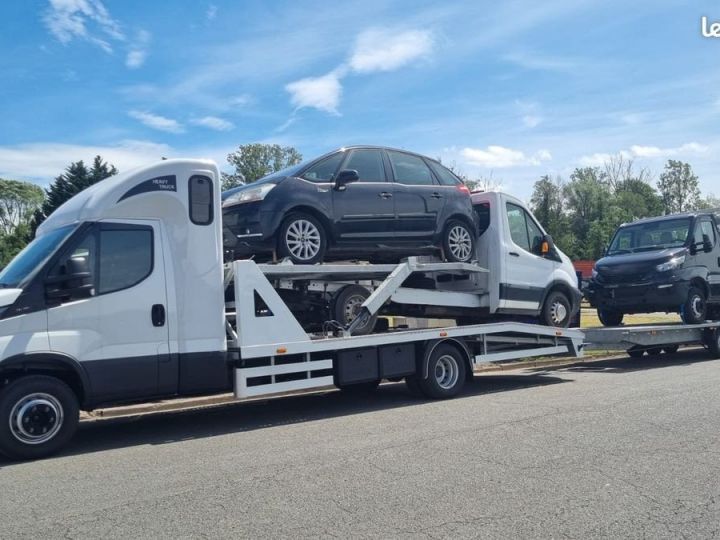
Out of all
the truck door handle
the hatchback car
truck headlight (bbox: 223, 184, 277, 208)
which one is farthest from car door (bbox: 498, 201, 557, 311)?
the truck door handle

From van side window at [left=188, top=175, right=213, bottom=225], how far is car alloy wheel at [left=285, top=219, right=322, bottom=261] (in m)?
1.08

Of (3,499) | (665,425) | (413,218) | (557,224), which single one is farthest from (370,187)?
(557,224)

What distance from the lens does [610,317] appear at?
14188mm

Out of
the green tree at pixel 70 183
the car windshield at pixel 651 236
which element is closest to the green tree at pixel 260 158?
the green tree at pixel 70 183

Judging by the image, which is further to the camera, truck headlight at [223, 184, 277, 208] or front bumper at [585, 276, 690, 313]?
front bumper at [585, 276, 690, 313]

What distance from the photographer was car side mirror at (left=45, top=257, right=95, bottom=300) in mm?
6770

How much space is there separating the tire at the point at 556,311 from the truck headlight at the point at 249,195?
546 centimetres

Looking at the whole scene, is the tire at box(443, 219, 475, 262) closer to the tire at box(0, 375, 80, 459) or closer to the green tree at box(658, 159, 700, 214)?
the tire at box(0, 375, 80, 459)

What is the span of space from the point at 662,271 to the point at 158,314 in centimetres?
943

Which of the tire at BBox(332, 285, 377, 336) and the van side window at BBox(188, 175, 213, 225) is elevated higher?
the van side window at BBox(188, 175, 213, 225)

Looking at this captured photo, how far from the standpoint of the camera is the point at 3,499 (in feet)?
17.6

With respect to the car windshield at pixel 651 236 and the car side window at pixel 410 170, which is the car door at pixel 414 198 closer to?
the car side window at pixel 410 170

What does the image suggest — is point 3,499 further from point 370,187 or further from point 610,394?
point 610,394

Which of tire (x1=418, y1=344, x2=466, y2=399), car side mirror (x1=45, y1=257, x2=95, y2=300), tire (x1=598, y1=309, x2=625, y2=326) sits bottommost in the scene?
tire (x1=418, y1=344, x2=466, y2=399)
